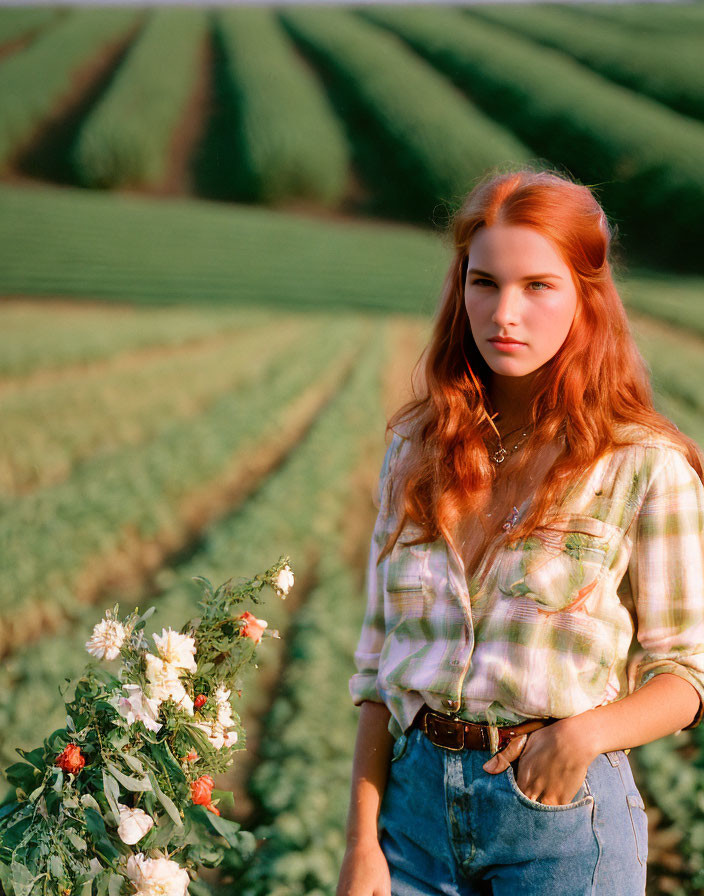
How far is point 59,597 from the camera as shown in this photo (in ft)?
16.3

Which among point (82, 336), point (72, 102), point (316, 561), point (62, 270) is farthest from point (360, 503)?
point (72, 102)

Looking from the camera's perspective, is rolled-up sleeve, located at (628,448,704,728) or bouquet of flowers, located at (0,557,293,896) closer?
rolled-up sleeve, located at (628,448,704,728)

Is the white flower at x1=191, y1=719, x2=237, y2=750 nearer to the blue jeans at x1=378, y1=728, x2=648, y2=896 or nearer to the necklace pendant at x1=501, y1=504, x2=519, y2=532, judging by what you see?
the blue jeans at x1=378, y1=728, x2=648, y2=896

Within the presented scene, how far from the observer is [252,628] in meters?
1.57

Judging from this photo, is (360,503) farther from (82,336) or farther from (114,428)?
(82,336)

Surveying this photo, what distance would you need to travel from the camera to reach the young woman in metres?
1.33

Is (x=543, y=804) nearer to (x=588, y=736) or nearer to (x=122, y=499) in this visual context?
(x=588, y=736)

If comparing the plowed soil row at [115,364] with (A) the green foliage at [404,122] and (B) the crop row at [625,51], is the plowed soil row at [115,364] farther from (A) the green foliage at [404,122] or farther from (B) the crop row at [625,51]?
(B) the crop row at [625,51]

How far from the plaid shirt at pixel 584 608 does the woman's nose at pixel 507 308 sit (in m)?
0.27

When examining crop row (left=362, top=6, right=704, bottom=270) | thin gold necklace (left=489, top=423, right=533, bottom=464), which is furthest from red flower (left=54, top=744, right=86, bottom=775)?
crop row (left=362, top=6, right=704, bottom=270)

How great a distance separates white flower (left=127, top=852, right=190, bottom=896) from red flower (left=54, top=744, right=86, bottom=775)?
17cm

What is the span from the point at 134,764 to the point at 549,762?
0.66m

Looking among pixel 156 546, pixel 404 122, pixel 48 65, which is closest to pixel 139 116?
pixel 48 65

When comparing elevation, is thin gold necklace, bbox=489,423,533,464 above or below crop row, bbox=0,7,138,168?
below
